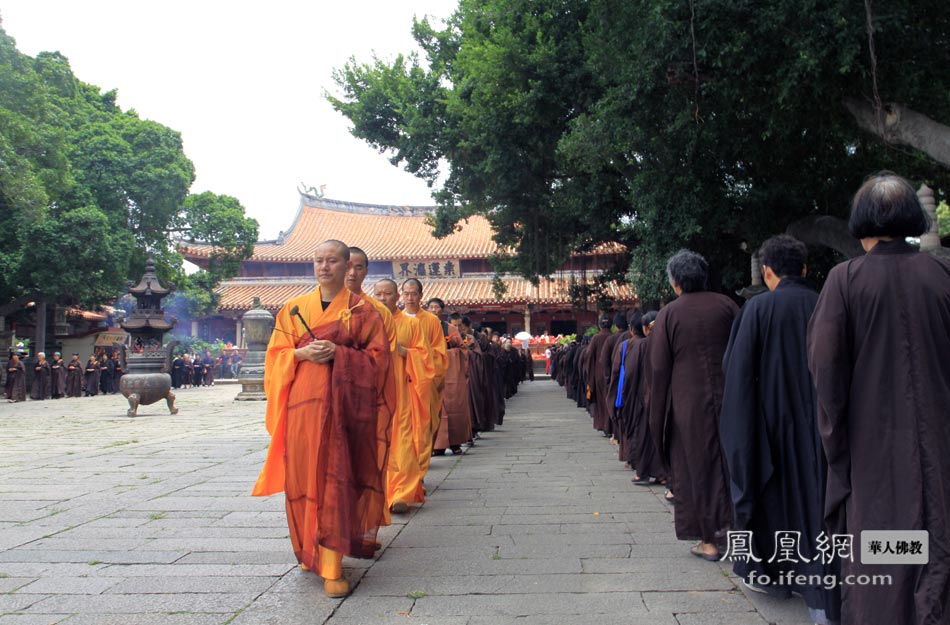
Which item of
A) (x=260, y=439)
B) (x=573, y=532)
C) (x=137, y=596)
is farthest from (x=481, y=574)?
(x=260, y=439)

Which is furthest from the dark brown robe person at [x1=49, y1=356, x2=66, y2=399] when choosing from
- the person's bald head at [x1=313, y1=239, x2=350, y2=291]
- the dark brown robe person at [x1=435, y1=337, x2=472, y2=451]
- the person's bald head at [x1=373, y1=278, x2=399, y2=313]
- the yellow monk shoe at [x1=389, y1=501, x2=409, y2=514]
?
the person's bald head at [x1=313, y1=239, x2=350, y2=291]

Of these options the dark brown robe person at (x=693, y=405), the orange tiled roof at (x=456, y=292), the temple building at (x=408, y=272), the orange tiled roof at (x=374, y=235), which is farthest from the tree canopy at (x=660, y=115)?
the orange tiled roof at (x=374, y=235)

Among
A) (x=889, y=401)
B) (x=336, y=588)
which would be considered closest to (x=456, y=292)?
(x=336, y=588)

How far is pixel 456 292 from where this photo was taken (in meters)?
35.4

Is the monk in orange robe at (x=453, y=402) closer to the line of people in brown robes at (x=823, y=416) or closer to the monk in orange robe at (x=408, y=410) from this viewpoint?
the monk in orange robe at (x=408, y=410)

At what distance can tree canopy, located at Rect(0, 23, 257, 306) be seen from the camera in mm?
16188

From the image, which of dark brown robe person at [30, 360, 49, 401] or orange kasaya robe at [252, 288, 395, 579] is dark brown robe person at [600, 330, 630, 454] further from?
dark brown robe person at [30, 360, 49, 401]

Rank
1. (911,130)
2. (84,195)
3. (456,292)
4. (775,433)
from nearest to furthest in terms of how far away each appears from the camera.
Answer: (775,433), (911,130), (84,195), (456,292)

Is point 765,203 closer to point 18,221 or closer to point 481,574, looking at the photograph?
point 481,574

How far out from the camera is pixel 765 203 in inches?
428

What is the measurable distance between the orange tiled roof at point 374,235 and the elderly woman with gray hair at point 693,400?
104ft

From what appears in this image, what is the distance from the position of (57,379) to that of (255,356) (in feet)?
23.2

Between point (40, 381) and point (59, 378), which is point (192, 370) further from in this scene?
point (40, 381)

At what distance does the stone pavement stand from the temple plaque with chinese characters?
97.7 ft
